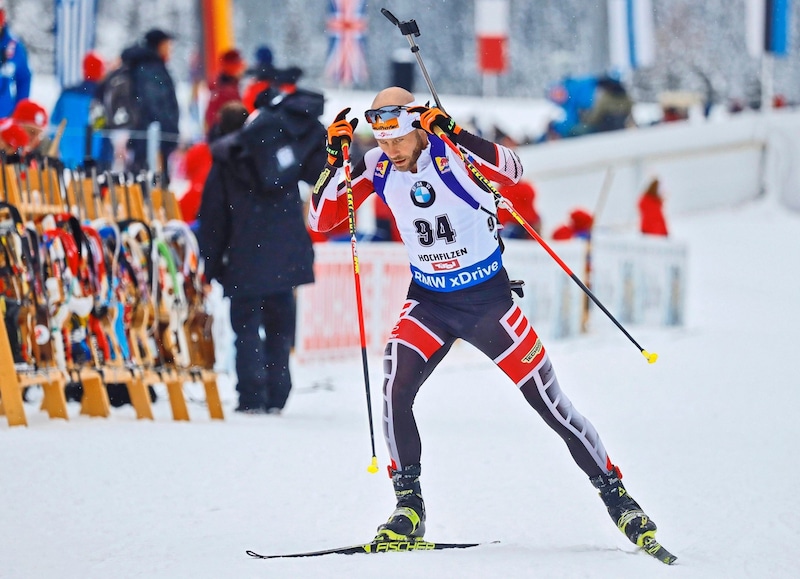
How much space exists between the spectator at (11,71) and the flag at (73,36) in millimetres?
2888

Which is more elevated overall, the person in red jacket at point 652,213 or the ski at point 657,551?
the ski at point 657,551

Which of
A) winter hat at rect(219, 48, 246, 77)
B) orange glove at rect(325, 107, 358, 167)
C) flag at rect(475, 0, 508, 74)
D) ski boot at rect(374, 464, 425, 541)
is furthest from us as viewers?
flag at rect(475, 0, 508, 74)

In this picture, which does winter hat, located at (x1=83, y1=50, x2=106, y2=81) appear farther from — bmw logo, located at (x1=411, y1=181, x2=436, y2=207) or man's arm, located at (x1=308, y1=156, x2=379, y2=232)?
bmw logo, located at (x1=411, y1=181, x2=436, y2=207)

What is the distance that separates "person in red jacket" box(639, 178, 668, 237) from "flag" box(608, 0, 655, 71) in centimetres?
839

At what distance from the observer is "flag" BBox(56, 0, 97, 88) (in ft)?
46.3

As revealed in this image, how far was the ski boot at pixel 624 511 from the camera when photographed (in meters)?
5.07

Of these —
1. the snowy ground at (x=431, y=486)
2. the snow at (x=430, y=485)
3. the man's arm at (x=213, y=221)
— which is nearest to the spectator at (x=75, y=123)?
the snow at (x=430, y=485)

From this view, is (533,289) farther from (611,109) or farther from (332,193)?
(611,109)

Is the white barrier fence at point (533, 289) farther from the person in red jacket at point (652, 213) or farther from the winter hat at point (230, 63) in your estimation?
the winter hat at point (230, 63)

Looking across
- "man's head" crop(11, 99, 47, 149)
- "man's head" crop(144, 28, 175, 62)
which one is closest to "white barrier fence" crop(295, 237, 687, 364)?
"man's head" crop(144, 28, 175, 62)

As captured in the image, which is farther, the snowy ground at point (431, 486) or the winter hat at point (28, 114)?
the winter hat at point (28, 114)

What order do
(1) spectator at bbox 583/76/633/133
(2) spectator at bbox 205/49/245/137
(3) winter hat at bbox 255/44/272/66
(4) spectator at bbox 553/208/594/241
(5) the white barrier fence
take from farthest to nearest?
(1) spectator at bbox 583/76/633/133
(4) spectator at bbox 553/208/594/241
(2) spectator at bbox 205/49/245/137
(5) the white barrier fence
(3) winter hat at bbox 255/44/272/66

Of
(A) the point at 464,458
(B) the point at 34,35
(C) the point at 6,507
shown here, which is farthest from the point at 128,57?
(B) the point at 34,35

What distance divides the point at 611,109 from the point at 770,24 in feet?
12.0
